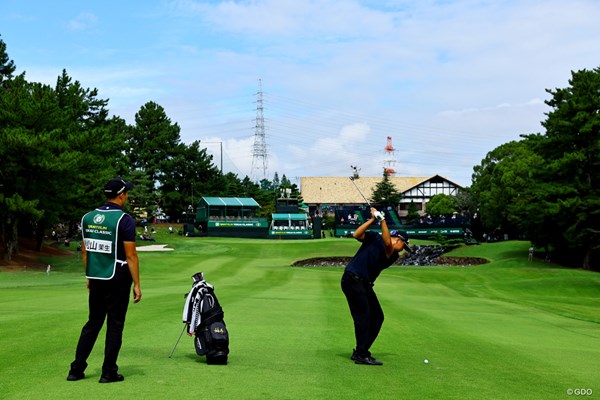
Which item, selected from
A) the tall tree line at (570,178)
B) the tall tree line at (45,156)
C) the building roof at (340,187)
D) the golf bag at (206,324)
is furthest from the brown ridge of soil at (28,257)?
the building roof at (340,187)

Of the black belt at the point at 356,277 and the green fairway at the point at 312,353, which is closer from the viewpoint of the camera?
the green fairway at the point at 312,353

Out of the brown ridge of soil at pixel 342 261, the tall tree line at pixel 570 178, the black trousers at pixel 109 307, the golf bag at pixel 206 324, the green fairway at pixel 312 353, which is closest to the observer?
the green fairway at pixel 312 353

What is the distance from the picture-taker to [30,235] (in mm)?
71938

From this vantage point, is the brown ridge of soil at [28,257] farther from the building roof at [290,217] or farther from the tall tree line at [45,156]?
the building roof at [290,217]

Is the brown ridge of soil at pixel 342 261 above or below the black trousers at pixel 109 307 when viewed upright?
below

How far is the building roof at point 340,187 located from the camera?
155500mm

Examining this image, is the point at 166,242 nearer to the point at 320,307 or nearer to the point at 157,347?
the point at 320,307

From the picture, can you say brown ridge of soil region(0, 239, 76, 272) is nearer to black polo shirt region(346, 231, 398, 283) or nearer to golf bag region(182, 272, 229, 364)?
golf bag region(182, 272, 229, 364)

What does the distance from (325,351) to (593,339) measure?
864cm

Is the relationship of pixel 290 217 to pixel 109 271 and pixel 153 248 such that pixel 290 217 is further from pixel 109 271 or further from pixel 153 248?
pixel 109 271

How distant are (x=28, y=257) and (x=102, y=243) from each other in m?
49.1

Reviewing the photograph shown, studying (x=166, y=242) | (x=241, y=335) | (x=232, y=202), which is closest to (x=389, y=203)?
(x=232, y=202)

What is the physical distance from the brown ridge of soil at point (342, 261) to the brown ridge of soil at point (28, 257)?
2208 cm

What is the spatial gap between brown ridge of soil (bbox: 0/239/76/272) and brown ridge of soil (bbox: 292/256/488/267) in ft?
72.5
